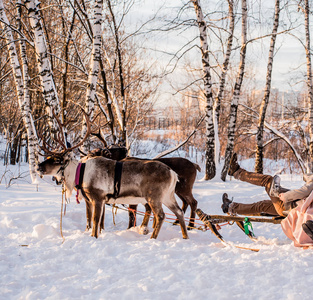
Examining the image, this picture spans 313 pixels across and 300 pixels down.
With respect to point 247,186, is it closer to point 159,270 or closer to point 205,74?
point 205,74

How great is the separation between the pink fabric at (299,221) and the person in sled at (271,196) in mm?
120

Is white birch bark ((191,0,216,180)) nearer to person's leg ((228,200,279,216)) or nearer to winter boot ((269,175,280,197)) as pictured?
person's leg ((228,200,279,216))

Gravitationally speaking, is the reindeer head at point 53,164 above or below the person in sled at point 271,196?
above

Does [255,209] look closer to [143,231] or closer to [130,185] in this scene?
[143,231]

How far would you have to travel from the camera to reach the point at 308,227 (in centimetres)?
386

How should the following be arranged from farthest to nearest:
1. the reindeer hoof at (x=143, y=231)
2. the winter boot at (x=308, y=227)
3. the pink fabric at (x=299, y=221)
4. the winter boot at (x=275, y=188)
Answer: the reindeer hoof at (x=143, y=231) < the winter boot at (x=275, y=188) < the pink fabric at (x=299, y=221) < the winter boot at (x=308, y=227)

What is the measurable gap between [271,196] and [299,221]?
2.15 ft

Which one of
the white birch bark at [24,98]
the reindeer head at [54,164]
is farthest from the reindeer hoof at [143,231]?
the white birch bark at [24,98]

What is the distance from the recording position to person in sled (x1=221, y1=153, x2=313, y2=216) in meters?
4.25

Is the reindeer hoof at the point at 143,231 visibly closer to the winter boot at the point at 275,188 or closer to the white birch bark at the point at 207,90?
the winter boot at the point at 275,188

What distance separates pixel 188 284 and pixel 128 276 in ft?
2.02

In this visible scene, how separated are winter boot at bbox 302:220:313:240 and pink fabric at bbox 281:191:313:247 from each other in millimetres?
130

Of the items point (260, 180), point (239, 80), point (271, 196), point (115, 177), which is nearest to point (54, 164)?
point (115, 177)

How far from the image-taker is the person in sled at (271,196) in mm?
4254
